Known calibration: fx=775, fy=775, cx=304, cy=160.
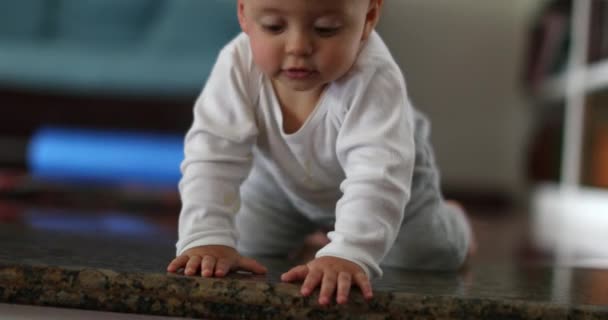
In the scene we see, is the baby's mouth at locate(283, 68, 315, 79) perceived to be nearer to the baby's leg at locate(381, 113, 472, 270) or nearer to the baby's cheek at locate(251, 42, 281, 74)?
the baby's cheek at locate(251, 42, 281, 74)

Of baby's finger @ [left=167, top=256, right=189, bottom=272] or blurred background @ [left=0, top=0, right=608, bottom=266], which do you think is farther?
blurred background @ [left=0, top=0, right=608, bottom=266]

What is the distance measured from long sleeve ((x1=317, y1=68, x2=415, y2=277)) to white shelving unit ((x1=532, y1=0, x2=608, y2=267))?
1.29 metres


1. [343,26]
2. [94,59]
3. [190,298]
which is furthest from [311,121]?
[94,59]

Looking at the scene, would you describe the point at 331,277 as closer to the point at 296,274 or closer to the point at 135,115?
the point at 296,274

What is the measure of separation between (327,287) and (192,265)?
0.14 meters

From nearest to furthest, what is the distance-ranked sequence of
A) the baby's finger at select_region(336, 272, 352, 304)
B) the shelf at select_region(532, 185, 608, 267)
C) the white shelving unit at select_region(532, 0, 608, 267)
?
the baby's finger at select_region(336, 272, 352, 304) < the shelf at select_region(532, 185, 608, 267) < the white shelving unit at select_region(532, 0, 608, 267)

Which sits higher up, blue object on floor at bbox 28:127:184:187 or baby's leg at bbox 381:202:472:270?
blue object on floor at bbox 28:127:184:187

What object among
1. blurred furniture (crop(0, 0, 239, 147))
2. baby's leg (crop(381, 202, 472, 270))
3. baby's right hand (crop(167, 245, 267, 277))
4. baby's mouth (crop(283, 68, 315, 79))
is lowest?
baby's right hand (crop(167, 245, 267, 277))

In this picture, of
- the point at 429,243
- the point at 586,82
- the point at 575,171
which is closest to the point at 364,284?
the point at 429,243

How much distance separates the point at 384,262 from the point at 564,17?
83.3 inches

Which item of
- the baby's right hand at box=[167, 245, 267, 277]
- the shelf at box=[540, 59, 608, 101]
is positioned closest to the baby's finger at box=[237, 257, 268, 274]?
the baby's right hand at box=[167, 245, 267, 277]

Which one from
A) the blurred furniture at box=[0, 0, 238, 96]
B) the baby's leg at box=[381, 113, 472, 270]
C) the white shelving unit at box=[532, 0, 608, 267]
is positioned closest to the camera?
the baby's leg at box=[381, 113, 472, 270]

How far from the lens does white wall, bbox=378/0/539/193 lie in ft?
→ 11.5

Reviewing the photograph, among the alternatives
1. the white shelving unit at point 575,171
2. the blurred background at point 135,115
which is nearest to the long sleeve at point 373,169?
the blurred background at point 135,115
